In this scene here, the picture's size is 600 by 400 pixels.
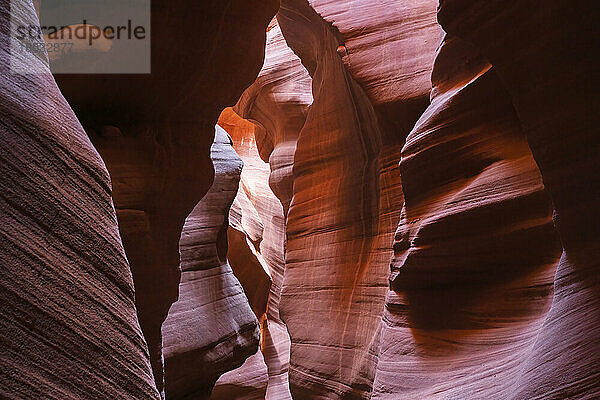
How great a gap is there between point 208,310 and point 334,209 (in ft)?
5.01

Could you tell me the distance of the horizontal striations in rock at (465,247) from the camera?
2.61 metres

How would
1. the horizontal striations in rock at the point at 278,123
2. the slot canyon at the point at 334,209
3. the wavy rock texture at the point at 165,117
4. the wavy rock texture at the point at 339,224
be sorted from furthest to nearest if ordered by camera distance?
the horizontal striations in rock at the point at 278,123
the wavy rock texture at the point at 339,224
the wavy rock texture at the point at 165,117
the slot canyon at the point at 334,209

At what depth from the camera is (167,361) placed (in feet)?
13.3

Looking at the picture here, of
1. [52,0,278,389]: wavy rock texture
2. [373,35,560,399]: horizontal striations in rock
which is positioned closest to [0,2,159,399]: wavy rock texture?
[373,35,560,399]: horizontal striations in rock

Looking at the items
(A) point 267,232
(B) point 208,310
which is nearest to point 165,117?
(B) point 208,310

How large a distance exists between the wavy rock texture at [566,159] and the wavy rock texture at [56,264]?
1.29 metres

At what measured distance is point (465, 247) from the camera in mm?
2887

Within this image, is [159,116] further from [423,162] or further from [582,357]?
[582,357]

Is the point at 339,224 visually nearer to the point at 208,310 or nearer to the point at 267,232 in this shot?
the point at 208,310

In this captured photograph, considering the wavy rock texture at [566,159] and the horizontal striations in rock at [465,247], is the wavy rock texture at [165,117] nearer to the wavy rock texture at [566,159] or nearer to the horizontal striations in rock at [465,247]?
the horizontal striations in rock at [465,247]

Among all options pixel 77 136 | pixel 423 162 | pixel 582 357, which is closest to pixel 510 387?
pixel 582 357

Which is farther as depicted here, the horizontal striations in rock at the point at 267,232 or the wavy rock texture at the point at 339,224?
the horizontal striations in rock at the point at 267,232

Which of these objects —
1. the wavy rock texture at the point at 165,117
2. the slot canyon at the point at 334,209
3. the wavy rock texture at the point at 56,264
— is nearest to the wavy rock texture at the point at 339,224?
the slot canyon at the point at 334,209

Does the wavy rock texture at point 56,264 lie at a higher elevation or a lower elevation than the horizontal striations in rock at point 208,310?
lower
